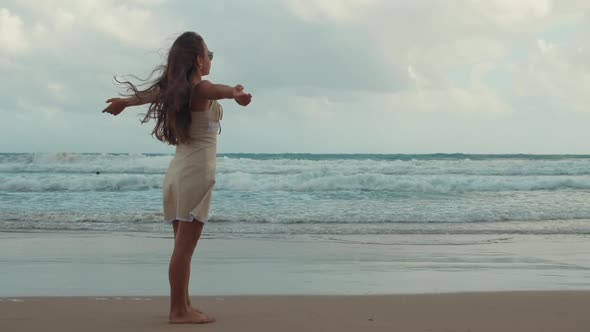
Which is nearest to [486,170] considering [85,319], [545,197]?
[545,197]

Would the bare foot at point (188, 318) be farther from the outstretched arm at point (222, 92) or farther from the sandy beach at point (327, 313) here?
the outstretched arm at point (222, 92)

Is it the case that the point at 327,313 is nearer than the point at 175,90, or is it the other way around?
the point at 175,90

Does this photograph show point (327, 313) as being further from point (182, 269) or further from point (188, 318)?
point (182, 269)

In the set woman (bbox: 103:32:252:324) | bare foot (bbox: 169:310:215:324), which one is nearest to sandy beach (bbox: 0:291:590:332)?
bare foot (bbox: 169:310:215:324)

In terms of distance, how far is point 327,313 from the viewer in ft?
13.5

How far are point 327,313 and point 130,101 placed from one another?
1.81 metres

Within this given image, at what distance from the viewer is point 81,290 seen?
16.6ft

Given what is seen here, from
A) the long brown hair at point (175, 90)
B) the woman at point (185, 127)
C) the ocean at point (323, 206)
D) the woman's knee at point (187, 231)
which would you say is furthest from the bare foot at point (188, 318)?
the ocean at point (323, 206)

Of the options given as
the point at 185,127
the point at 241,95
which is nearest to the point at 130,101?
the point at 185,127

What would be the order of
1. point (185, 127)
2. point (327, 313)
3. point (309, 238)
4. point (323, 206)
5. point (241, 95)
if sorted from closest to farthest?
point (241, 95), point (185, 127), point (327, 313), point (309, 238), point (323, 206)

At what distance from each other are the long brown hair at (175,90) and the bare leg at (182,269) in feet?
1.64

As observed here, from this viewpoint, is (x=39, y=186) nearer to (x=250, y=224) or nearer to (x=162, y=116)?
(x=250, y=224)

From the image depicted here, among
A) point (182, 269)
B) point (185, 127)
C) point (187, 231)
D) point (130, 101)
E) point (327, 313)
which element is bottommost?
point (327, 313)

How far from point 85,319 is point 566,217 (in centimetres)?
1069
